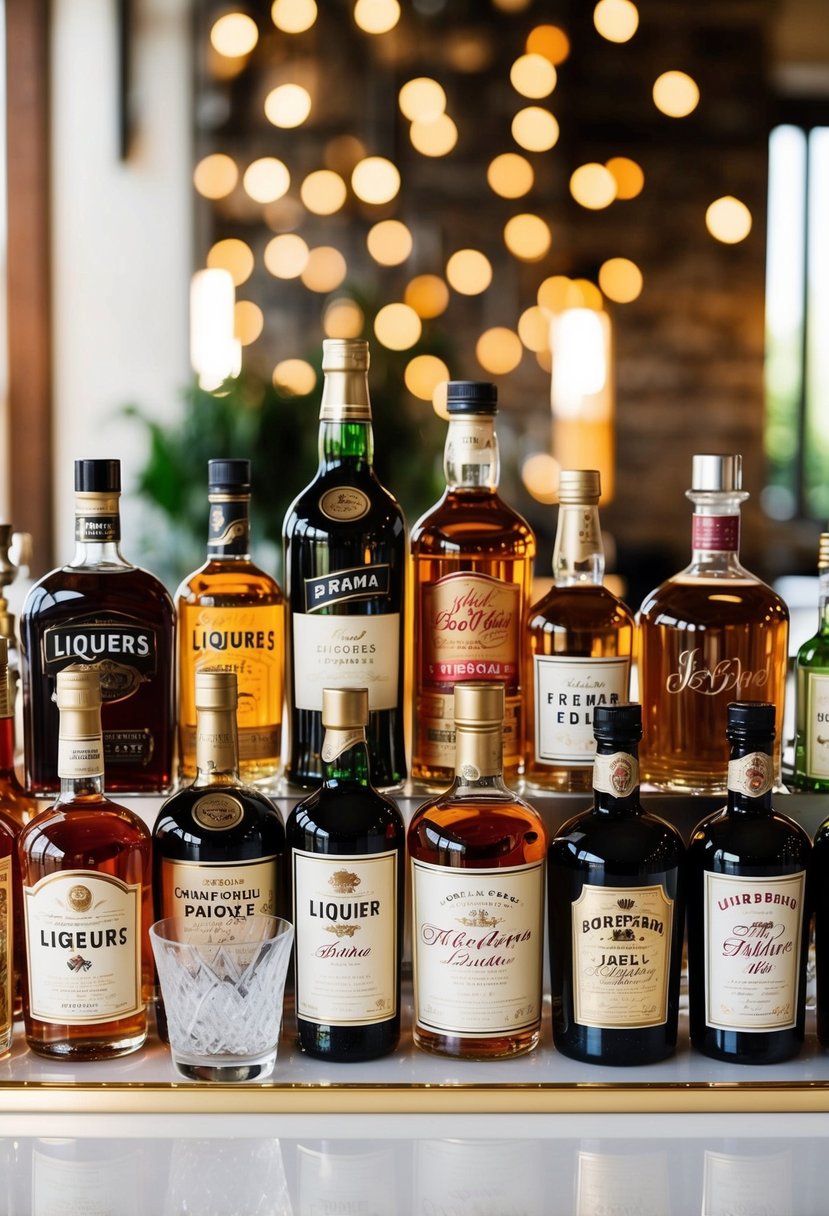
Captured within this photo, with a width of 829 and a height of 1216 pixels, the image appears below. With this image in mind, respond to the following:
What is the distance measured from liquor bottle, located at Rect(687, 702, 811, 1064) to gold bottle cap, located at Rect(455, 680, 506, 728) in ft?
0.54

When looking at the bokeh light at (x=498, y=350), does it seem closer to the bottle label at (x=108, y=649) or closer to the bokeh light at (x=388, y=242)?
the bokeh light at (x=388, y=242)

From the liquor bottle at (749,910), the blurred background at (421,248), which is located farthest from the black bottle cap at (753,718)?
the blurred background at (421,248)

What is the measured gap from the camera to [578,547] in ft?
3.59

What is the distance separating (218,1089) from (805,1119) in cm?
39

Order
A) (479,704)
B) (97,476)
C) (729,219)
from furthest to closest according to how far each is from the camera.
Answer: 1. (729,219)
2. (97,476)
3. (479,704)

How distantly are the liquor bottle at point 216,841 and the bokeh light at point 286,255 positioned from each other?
161 inches

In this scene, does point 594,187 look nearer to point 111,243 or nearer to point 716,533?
point 111,243

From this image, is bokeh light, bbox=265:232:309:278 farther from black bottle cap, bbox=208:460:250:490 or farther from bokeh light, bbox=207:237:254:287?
black bottle cap, bbox=208:460:250:490

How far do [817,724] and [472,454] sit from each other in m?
0.34

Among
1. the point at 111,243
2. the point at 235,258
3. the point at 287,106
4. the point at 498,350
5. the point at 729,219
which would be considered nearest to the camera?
the point at 111,243

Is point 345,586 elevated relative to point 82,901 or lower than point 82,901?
elevated

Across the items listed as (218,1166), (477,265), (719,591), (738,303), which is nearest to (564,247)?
(477,265)

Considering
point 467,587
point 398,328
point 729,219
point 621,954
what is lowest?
point 621,954

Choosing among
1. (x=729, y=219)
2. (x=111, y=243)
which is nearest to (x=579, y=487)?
(x=111, y=243)
